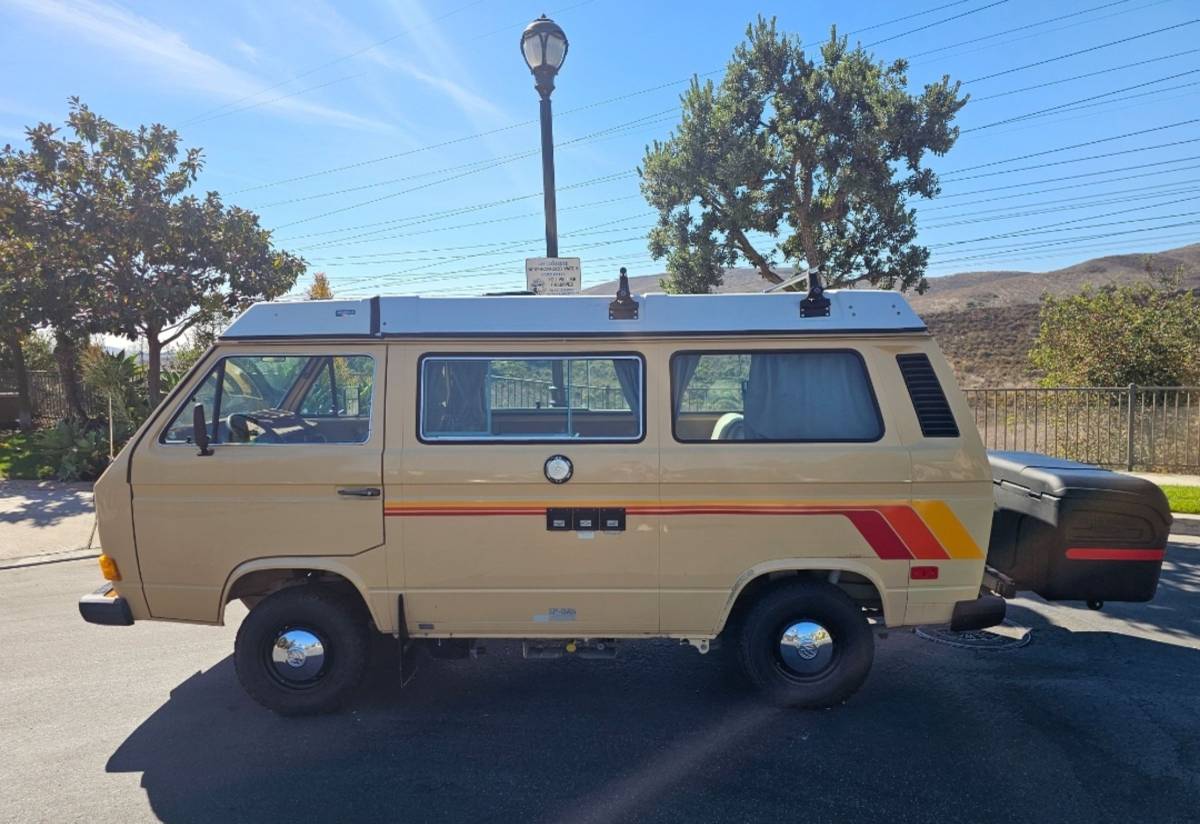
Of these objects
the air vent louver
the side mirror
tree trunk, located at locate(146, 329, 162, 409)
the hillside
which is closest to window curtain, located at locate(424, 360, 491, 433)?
the side mirror

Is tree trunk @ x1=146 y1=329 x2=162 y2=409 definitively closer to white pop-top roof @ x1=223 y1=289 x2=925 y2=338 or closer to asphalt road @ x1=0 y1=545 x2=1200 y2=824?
asphalt road @ x1=0 y1=545 x2=1200 y2=824

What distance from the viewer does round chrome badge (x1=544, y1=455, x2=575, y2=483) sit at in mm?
3922

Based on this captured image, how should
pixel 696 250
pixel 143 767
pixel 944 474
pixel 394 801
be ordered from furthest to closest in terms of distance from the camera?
pixel 696 250, pixel 944 474, pixel 143 767, pixel 394 801

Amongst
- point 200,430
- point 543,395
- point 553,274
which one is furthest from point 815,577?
point 553,274

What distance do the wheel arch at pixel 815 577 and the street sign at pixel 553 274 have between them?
4355mm

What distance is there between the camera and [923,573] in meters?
4.04

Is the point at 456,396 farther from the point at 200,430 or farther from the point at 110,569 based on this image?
the point at 110,569

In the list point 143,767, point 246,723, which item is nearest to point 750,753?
point 246,723

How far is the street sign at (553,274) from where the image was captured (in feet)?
25.5

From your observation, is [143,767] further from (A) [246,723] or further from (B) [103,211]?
(B) [103,211]

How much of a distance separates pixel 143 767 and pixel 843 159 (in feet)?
32.7

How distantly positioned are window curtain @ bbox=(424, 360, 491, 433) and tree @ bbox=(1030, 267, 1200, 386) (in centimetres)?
1490

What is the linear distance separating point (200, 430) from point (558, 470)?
6.28ft

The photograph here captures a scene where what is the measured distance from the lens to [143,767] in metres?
3.66
